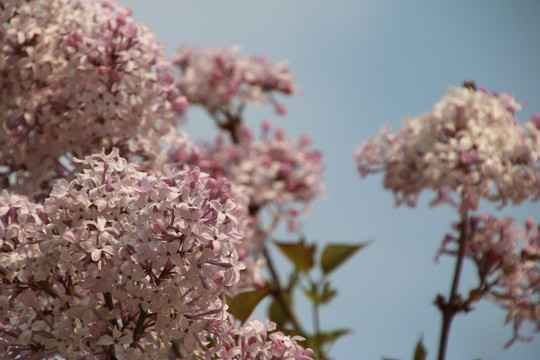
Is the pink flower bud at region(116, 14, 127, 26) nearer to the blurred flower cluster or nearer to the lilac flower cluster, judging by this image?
the blurred flower cluster

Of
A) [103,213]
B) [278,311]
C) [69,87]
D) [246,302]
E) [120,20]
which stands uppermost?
[120,20]

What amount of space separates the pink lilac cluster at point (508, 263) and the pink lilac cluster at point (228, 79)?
164cm

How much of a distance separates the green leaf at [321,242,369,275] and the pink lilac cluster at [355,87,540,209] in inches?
20.1

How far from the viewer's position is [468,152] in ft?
7.46

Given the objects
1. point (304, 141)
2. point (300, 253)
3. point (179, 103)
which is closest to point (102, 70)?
point (179, 103)

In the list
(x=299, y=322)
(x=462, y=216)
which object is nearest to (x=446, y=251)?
(x=462, y=216)

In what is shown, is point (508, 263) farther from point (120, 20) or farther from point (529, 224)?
point (120, 20)

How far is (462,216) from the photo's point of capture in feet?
8.22

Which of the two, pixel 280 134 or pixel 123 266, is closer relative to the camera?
pixel 123 266

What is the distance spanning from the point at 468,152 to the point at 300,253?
1.17 m

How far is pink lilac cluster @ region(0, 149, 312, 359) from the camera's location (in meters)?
1.46

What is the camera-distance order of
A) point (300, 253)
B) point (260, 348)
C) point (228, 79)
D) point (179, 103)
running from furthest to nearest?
point (228, 79) → point (300, 253) → point (179, 103) → point (260, 348)

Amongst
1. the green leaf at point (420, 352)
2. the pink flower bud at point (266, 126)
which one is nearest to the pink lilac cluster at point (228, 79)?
the pink flower bud at point (266, 126)

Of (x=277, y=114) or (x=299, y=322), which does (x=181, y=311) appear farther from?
(x=277, y=114)
